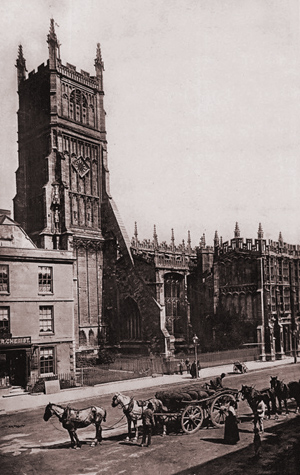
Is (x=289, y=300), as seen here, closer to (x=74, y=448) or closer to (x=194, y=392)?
(x=194, y=392)

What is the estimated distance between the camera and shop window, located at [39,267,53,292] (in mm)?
30047

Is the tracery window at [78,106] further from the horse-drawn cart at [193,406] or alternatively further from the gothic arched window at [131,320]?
the horse-drawn cart at [193,406]

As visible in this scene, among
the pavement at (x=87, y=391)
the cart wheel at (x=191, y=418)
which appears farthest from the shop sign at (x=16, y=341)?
the cart wheel at (x=191, y=418)

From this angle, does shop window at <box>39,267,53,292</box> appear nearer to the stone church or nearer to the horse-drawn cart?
the stone church

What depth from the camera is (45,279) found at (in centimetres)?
3023

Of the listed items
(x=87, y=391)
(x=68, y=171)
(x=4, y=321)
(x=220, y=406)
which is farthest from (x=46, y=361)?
(x=68, y=171)

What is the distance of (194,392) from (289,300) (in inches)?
1356

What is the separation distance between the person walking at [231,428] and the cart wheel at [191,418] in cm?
143

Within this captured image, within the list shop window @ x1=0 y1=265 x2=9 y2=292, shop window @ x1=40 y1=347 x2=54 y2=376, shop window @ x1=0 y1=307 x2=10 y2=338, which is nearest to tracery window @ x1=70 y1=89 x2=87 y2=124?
shop window @ x1=0 y1=265 x2=9 y2=292

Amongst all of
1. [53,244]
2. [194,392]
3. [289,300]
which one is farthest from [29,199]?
[194,392]

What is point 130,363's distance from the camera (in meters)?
33.9

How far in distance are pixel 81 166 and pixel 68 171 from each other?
2169 mm

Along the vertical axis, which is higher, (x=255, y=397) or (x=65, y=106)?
(x=65, y=106)

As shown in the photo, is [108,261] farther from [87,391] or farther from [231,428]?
[231,428]
